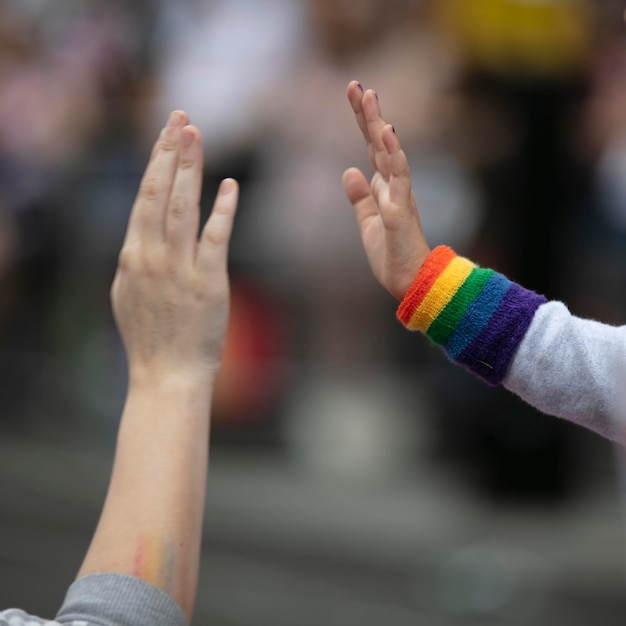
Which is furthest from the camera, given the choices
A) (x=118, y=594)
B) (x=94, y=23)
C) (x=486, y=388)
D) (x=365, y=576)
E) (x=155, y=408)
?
(x=94, y=23)

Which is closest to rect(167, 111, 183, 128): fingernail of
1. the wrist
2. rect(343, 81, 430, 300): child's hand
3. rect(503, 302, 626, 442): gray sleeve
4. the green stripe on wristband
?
rect(343, 81, 430, 300): child's hand

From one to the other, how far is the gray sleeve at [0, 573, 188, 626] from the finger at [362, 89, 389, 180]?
0.71 meters

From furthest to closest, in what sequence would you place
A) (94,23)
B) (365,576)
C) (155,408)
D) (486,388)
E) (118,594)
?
(94,23) < (486,388) < (365,576) < (155,408) < (118,594)

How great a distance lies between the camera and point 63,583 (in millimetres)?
4102

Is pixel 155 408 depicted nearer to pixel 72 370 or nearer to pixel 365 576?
pixel 365 576

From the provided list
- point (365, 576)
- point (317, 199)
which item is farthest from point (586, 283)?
point (365, 576)

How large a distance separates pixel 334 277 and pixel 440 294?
294 centimetres

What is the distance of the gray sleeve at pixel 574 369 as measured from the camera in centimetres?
141

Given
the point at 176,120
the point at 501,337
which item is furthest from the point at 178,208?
the point at 501,337

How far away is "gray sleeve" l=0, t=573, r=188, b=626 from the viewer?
1248 mm

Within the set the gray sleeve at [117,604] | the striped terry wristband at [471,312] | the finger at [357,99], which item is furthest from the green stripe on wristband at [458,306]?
the gray sleeve at [117,604]

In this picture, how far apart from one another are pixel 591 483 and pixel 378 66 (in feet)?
6.43

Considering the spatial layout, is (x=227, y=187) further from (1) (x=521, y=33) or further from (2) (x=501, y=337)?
(1) (x=521, y=33)

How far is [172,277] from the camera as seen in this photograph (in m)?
1.49
